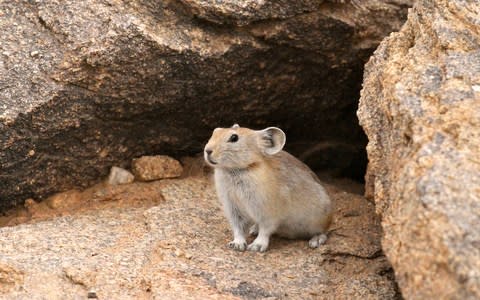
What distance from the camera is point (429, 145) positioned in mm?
5879

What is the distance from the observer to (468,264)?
16.7 feet

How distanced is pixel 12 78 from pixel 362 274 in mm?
4108

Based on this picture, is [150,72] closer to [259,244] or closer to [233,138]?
[233,138]

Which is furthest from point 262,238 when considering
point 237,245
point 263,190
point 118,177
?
point 118,177

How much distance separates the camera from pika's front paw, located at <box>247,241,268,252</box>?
8336 millimetres

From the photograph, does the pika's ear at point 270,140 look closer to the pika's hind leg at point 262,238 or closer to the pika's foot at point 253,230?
the pika's hind leg at point 262,238

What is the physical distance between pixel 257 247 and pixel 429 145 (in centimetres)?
296

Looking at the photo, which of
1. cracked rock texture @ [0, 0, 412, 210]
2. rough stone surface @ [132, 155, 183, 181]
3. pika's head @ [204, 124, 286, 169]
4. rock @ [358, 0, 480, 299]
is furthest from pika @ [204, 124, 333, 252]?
rock @ [358, 0, 480, 299]

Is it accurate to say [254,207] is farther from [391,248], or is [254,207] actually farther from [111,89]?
[391,248]

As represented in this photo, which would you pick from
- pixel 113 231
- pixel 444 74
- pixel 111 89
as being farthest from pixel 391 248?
pixel 111 89

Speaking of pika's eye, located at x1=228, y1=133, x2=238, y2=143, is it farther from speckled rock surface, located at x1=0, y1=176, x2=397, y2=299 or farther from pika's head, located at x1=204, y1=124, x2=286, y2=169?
speckled rock surface, located at x1=0, y1=176, x2=397, y2=299

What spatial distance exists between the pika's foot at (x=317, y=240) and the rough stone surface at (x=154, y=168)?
2135 millimetres

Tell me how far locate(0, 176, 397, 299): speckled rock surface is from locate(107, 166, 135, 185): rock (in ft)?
0.30

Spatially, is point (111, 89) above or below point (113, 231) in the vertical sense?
above
